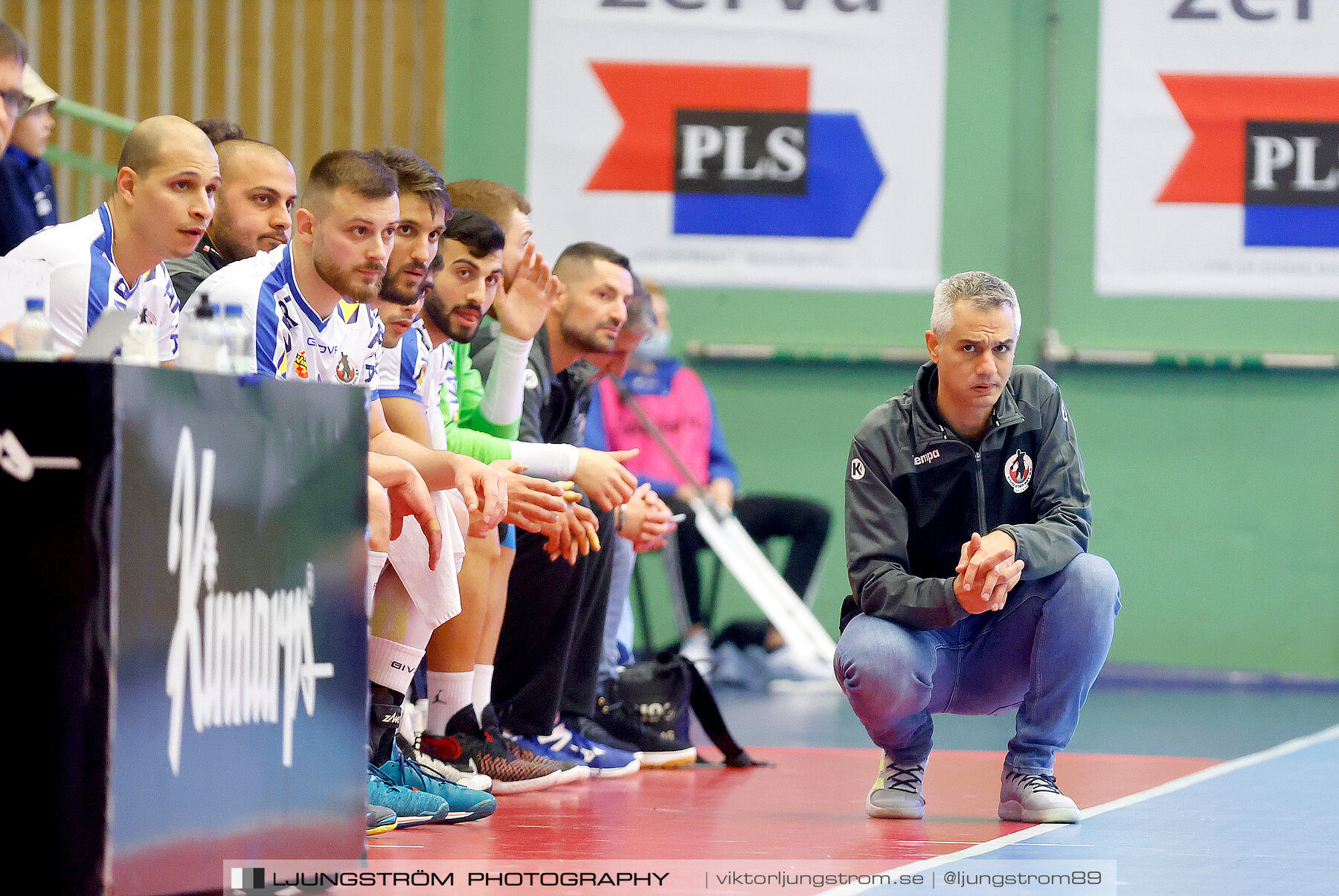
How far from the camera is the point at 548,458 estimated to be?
361cm

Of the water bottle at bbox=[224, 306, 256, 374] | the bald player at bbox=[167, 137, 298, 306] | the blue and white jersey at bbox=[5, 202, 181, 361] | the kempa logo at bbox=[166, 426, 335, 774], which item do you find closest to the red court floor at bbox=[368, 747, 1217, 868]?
the kempa logo at bbox=[166, 426, 335, 774]

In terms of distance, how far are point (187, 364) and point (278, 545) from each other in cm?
26

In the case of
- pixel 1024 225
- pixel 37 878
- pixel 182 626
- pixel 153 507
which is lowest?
pixel 37 878

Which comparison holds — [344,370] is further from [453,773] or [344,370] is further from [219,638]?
[219,638]

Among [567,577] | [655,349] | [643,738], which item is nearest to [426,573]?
[567,577]

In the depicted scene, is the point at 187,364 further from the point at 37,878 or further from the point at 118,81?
the point at 118,81

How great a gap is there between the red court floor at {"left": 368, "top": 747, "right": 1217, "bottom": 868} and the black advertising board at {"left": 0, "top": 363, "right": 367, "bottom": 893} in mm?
455

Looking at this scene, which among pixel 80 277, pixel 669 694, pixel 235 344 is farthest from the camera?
pixel 669 694

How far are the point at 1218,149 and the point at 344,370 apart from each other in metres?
5.59

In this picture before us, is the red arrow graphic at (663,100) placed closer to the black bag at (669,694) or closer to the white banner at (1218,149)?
the white banner at (1218,149)

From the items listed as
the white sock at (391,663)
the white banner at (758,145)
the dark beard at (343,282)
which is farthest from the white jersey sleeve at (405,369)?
the white banner at (758,145)

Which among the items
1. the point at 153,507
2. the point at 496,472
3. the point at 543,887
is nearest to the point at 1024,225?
the point at 496,472

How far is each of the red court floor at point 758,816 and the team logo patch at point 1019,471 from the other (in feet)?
2.13

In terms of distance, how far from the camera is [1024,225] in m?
7.56
